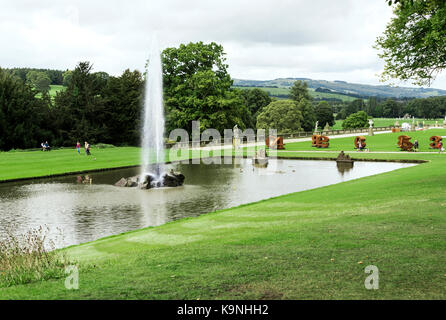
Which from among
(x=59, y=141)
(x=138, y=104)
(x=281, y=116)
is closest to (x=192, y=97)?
(x=138, y=104)

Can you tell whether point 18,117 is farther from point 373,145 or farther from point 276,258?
point 276,258

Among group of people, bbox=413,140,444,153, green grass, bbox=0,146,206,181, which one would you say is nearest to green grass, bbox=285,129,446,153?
group of people, bbox=413,140,444,153

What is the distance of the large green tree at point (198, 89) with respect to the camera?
70.4m

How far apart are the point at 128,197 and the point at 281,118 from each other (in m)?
79.0

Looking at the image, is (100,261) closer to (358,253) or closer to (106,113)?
(358,253)

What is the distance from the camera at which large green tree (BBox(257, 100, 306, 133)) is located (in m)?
101

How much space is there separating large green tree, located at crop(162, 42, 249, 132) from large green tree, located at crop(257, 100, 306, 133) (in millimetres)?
27390

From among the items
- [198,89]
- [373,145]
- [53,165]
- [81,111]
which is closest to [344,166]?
[373,145]

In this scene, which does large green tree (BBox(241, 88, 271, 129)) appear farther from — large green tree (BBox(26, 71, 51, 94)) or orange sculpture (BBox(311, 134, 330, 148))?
large green tree (BBox(26, 71, 51, 94))

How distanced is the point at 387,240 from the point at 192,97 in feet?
203

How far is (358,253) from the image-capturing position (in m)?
9.25

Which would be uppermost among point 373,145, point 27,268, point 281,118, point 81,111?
point 81,111

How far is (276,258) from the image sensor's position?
360 inches

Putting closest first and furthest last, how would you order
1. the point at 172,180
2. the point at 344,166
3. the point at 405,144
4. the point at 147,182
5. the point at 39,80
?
the point at 147,182, the point at 172,180, the point at 344,166, the point at 405,144, the point at 39,80
